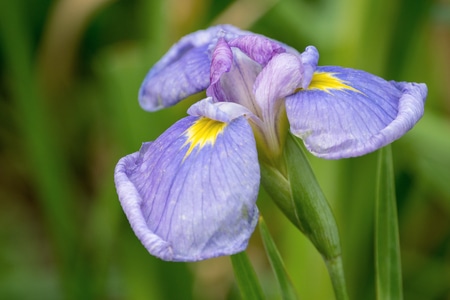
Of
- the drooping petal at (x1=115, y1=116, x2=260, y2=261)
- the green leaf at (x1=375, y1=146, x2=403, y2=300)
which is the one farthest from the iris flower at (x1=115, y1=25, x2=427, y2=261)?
the green leaf at (x1=375, y1=146, x2=403, y2=300)

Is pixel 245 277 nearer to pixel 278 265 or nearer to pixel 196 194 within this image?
pixel 278 265

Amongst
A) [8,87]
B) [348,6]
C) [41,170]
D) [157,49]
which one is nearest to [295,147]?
[157,49]

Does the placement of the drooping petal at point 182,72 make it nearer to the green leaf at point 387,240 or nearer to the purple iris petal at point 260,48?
the purple iris petal at point 260,48

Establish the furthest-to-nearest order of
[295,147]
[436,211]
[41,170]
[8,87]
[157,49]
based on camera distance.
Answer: [8,87] → [436,211] → [41,170] → [157,49] → [295,147]

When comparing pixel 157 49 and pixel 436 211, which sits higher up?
pixel 157 49

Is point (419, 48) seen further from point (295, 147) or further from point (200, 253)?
point (200, 253)

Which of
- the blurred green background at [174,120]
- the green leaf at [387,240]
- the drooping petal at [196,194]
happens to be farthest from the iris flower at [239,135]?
the blurred green background at [174,120]

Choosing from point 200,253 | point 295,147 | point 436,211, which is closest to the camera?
point 200,253

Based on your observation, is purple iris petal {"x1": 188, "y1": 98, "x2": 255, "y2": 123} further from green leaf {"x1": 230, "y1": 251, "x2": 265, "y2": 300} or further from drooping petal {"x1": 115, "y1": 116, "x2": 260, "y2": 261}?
green leaf {"x1": 230, "y1": 251, "x2": 265, "y2": 300}
